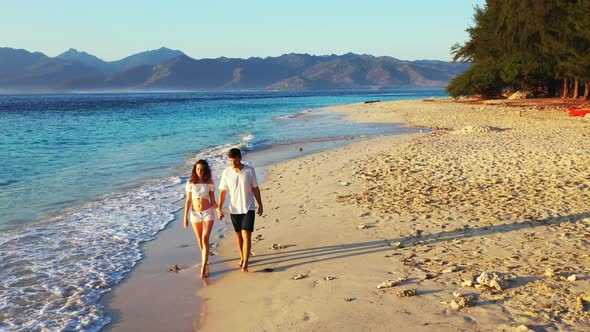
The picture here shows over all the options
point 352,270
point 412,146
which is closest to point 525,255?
point 352,270

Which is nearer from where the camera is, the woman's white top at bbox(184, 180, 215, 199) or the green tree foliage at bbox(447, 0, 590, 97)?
the woman's white top at bbox(184, 180, 215, 199)

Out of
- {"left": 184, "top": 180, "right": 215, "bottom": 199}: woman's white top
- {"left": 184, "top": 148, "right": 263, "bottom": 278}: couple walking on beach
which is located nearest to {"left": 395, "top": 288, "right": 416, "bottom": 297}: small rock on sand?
{"left": 184, "top": 148, "right": 263, "bottom": 278}: couple walking on beach

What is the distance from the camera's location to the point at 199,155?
21031mm

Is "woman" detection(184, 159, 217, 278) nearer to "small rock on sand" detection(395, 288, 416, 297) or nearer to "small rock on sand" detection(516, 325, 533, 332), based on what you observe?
"small rock on sand" detection(395, 288, 416, 297)

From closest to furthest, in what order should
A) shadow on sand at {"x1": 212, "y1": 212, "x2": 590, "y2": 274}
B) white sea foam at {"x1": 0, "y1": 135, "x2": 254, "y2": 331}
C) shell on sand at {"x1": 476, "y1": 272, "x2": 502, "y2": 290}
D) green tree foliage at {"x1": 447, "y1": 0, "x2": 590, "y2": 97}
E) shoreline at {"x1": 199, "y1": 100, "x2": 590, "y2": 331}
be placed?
1. shoreline at {"x1": 199, "y1": 100, "x2": 590, "y2": 331}
2. shell on sand at {"x1": 476, "y1": 272, "x2": 502, "y2": 290}
3. white sea foam at {"x1": 0, "y1": 135, "x2": 254, "y2": 331}
4. shadow on sand at {"x1": 212, "y1": 212, "x2": 590, "y2": 274}
5. green tree foliage at {"x1": 447, "y1": 0, "x2": 590, "y2": 97}

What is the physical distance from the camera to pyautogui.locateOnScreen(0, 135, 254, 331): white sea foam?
5785 mm

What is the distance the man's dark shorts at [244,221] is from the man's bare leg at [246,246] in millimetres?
69

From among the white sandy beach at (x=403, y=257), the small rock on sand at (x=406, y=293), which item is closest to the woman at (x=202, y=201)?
the white sandy beach at (x=403, y=257)

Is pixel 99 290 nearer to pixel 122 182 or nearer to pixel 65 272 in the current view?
pixel 65 272

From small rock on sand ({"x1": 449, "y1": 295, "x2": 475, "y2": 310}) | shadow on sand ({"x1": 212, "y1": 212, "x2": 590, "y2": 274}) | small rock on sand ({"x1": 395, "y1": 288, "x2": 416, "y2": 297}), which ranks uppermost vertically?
small rock on sand ({"x1": 449, "y1": 295, "x2": 475, "y2": 310})

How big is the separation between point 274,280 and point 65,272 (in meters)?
3.15

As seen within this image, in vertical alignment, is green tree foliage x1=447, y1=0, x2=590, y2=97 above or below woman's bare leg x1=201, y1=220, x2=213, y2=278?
above

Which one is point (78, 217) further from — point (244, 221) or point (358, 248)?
point (358, 248)

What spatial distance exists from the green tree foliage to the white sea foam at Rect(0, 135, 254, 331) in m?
30.0
